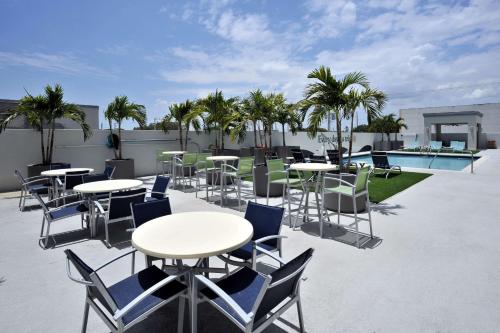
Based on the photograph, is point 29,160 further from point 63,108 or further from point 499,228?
point 499,228

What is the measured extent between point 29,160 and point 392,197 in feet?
34.4

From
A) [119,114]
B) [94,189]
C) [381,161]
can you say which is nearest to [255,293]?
[94,189]

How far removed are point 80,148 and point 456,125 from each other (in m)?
37.0

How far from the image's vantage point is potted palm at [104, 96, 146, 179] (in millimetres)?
9469

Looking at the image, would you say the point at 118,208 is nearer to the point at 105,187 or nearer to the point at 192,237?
the point at 105,187

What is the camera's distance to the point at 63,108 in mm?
8242

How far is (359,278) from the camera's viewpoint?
3002mm

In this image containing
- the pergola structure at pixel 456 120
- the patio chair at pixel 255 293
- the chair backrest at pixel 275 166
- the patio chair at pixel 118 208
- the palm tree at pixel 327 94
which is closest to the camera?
the patio chair at pixel 255 293

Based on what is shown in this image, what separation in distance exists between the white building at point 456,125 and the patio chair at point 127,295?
27.5 metres

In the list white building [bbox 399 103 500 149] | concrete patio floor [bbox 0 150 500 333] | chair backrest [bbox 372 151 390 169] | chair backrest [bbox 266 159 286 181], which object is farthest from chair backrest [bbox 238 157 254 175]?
white building [bbox 399 103 500 149]

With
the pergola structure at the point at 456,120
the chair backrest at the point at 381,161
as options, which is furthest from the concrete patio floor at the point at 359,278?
the pergola structure at the point at 456,120

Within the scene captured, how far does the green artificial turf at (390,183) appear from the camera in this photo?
703cm

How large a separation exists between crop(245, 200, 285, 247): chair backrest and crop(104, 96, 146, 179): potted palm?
7.70 meters

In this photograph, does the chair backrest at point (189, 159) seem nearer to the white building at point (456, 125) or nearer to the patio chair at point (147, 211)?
the patio chair at point (147, 211)
